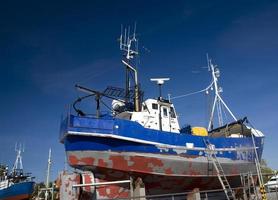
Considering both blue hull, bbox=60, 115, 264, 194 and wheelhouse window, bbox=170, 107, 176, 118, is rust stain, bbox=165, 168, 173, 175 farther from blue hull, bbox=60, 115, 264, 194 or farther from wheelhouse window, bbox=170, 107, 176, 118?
wheelhouse window, bbox=170, 107, 176, 118

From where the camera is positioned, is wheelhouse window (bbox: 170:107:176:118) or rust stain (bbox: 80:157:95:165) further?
wheelhouse window (bbox: 170:107:176:118)

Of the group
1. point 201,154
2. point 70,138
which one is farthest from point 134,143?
point 201,154

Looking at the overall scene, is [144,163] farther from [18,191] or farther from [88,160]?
[18,191]

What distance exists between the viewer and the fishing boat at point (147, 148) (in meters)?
14.4

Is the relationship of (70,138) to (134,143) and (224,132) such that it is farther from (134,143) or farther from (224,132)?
(224,132)

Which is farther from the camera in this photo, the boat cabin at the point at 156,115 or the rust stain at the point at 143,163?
the boat cabin at the point at 156,115

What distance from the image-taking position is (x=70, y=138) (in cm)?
1440

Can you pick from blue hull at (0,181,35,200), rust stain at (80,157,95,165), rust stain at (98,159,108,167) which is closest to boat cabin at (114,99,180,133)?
rust stain at (98,159,108,167)

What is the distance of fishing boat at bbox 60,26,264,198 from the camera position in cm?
1441

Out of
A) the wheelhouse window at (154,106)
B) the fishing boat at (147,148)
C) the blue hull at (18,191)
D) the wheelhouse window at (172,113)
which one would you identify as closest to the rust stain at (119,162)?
the fishing boat at (147,148)

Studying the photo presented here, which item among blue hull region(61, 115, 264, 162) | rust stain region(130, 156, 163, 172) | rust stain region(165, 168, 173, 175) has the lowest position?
rust stain region(165, 168, 173, 175)

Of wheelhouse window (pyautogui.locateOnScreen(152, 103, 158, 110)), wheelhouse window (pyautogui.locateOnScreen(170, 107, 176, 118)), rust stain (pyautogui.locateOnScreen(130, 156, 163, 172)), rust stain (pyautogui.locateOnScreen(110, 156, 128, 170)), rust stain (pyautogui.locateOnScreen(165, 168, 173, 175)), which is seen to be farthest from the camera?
wheelhouse window (pyautogui.locateOnScreen(170, 107, 176, 118))

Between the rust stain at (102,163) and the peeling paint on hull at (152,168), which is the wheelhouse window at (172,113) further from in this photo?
the rust stain at (102,163)

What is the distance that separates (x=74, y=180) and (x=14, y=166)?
103 feet
